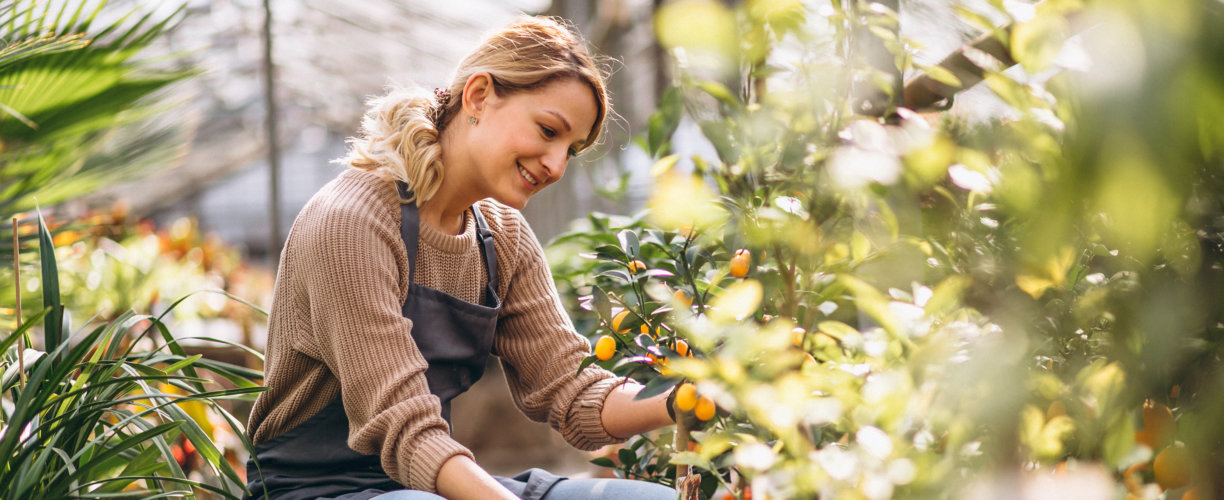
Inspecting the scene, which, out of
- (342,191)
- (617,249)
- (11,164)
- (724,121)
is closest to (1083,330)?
(724,121)

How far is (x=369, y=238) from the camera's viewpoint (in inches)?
50.6

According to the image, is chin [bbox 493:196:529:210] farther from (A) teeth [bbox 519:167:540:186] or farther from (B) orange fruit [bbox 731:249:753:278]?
(B) orange fruit [bbox 731:249:753:278]

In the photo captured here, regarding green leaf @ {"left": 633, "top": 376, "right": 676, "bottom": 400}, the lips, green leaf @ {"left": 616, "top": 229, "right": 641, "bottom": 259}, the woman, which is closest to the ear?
the woman

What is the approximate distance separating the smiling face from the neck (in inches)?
2.6

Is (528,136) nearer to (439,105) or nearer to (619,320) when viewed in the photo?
(439,105)

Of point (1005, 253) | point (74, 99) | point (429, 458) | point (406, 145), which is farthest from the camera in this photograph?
point (74, 99)

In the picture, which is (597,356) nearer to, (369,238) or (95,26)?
(369,238)

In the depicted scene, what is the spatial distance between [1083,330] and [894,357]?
0.44 ft

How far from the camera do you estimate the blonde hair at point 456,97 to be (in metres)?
1.37

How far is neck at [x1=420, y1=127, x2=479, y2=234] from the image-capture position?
1.43m

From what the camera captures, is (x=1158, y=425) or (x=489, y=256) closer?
(x=1158, y=425)

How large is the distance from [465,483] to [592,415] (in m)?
0.31

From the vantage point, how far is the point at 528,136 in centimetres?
134

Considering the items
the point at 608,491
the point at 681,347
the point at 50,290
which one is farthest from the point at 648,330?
the point at 50,290
